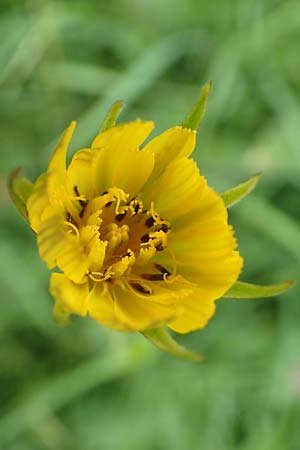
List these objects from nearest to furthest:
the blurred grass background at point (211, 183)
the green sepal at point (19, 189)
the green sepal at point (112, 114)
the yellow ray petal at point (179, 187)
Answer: the green sepal at point (19, 189), the green sepal at point (112, 114), the yellow ray petal at point (179, 187), the blurred grass background at point (211, 183)

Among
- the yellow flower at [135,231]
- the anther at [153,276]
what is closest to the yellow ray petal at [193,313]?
the yellow flower at [135,231]

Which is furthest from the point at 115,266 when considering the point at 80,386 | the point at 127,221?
the point at 80,386

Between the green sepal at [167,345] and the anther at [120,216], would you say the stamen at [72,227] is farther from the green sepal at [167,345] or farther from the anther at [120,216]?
the green sepal at [167,345]

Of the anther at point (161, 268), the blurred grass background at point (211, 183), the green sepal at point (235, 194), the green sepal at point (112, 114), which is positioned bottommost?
the blurred grass background at point (211, 183)

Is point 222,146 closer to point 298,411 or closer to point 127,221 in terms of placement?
point 298,411

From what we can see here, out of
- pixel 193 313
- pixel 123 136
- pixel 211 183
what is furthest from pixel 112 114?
pixel 211 183

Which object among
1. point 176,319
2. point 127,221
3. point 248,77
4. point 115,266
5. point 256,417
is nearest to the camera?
point 176,319
